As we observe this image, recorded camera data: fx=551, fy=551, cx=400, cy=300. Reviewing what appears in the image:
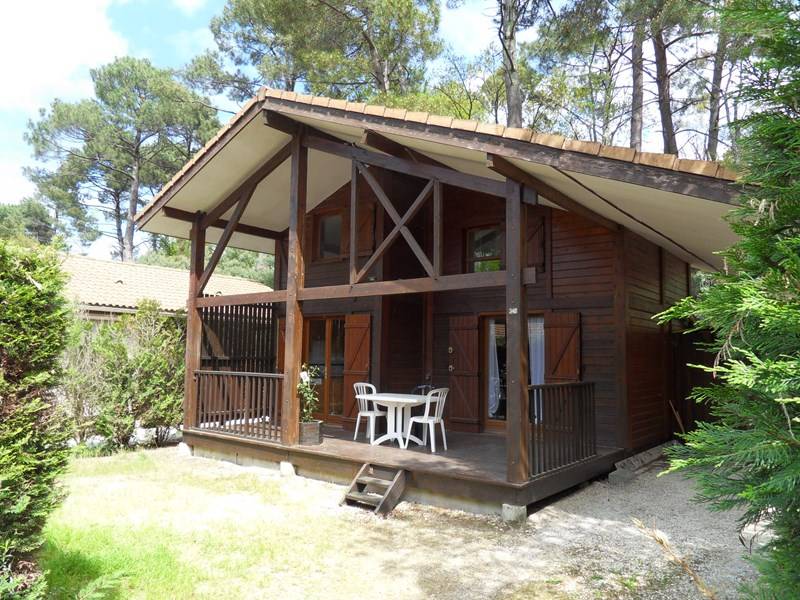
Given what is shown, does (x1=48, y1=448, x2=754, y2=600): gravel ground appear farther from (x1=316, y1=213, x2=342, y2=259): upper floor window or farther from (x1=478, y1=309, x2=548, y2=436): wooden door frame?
(x1=316, y1=213, x2=342, y2=259): upper floor window

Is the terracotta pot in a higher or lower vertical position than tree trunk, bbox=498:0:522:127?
lower

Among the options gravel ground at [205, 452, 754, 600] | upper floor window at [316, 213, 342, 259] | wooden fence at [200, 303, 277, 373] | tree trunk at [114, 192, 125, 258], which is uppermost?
tree trunk at [114, 192, 125, 258]

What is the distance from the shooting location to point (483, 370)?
8453 mm

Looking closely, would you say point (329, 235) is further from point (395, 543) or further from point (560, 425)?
point (395, 543)

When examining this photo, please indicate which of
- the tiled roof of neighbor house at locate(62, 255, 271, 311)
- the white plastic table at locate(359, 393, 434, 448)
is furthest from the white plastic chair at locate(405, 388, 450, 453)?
the tiled roof of neighbor house at locate(62, 255, 271, 311)

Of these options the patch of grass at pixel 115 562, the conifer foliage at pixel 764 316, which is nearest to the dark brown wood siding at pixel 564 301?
the patch of grass at pixel 115 562

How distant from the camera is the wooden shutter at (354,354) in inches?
341

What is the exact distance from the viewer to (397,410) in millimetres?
7094

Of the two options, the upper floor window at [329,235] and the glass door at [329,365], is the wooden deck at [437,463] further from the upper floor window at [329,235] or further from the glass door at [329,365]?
the upper floor window at [329,235]

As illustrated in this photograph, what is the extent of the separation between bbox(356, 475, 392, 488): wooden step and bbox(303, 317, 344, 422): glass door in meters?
3.32

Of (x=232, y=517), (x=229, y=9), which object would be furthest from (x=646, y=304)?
(x=229, y=9)

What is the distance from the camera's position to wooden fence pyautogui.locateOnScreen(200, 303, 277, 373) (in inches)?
348

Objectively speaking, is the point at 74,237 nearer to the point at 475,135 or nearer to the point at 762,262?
the point at 475,135

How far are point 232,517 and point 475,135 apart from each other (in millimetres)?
4289
